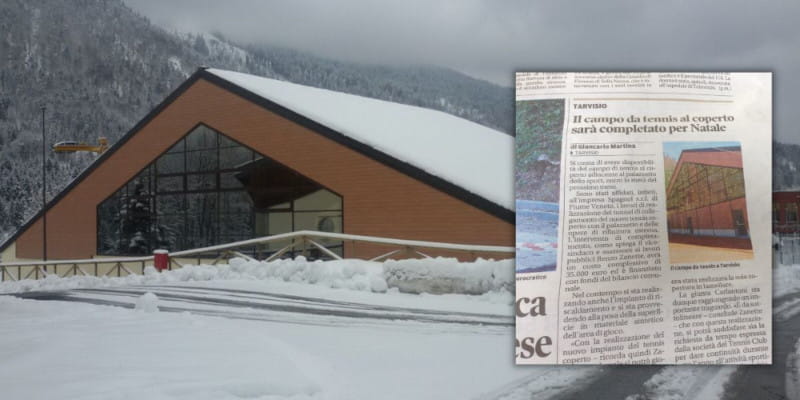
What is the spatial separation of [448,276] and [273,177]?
9020 millimetres

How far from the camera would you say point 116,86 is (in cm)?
999

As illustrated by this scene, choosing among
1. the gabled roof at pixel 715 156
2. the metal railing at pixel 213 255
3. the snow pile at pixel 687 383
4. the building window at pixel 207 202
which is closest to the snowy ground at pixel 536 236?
the gabled roof at pixel 715 156

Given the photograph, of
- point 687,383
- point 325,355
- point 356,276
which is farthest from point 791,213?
point 356,276

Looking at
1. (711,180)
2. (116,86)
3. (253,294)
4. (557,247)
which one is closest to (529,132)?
(557,247)

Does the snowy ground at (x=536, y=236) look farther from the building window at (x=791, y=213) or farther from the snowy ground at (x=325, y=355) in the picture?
the building window at (x=791, y=213)

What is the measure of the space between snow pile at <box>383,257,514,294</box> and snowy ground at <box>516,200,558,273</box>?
2.65 meters

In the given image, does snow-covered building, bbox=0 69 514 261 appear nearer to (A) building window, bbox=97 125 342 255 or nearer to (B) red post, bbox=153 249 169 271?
(A) building window, bbox=97 125 342 255

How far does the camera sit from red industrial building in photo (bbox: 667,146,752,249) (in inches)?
132

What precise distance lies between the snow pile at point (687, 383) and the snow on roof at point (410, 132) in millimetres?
6977

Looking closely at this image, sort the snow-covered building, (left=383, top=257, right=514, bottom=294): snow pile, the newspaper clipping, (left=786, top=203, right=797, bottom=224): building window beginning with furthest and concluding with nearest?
the snow-covered building
(left=383, top=257, right=514, bottom=294): snow pile
(left=786, top=203, right=797, bottom=224): building window
the newspaper clipping

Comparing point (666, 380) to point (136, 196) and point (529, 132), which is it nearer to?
point (529, 132)

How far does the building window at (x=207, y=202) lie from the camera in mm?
14258

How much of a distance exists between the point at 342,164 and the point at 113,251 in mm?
7188

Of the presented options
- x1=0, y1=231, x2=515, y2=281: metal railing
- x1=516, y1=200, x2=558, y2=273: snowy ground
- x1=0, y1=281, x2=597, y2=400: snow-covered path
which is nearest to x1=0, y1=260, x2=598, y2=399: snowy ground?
x1=0, y1=281, x2=597, y2=400: snow-covered path
